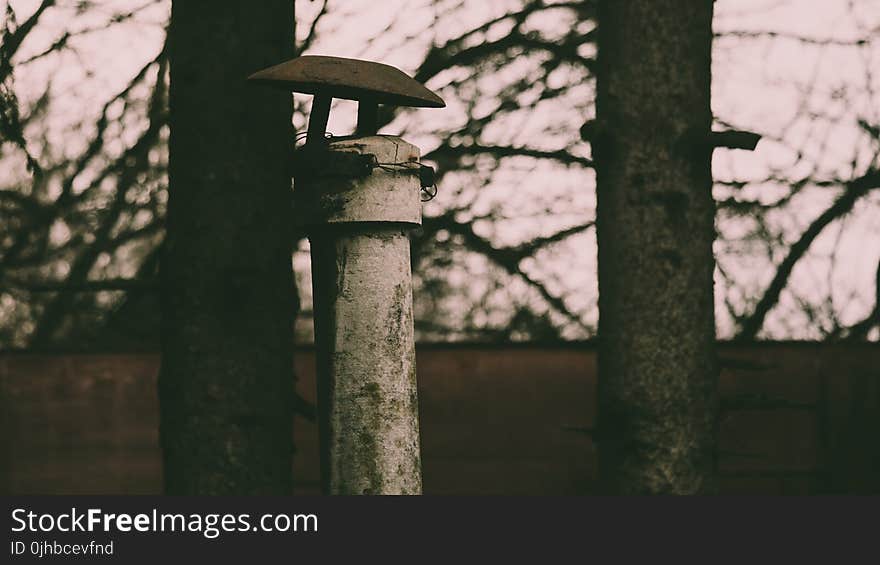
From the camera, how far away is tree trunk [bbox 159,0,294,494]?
324 cm

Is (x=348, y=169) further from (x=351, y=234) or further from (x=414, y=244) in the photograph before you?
(x=414, y=244)

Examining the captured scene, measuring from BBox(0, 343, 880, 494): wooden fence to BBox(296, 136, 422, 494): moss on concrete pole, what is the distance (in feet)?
7.24

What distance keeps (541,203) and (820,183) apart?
1496mm

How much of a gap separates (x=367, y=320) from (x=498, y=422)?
2365 mm

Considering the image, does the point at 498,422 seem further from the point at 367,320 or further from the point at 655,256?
the point at 367,320

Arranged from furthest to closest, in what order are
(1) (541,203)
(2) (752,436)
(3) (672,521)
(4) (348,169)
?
(1) (541,203), (2) (752,436), (3) (672,521), (4) (348,169)

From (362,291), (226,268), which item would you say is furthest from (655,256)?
(226,268)

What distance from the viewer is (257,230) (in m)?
3.30

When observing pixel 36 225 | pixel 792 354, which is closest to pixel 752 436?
pixel 792 354

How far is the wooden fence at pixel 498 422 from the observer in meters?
4.93

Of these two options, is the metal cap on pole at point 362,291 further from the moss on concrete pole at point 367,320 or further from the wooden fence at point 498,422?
the wooden fence at point 498,422

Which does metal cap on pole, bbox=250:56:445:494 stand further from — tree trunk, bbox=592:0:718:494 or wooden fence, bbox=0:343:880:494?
wooden fence, bbox=0:343:880:494

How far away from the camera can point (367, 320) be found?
2.69 metres

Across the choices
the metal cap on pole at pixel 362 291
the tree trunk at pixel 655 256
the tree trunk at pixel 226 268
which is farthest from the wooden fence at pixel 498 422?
the metal cap on pole at pixel 362 291
